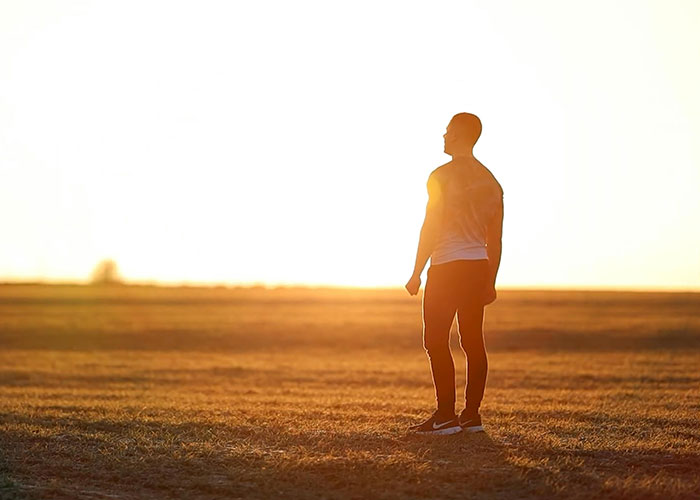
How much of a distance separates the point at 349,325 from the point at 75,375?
17.3 m

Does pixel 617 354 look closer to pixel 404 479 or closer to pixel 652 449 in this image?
pixel 652 449

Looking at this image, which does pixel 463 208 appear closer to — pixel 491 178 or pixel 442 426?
pixel 491 178

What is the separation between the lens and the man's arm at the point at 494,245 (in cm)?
951

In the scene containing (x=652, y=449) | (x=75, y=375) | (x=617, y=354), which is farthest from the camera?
(x=617, y=354)

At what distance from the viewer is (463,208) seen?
9328 mm

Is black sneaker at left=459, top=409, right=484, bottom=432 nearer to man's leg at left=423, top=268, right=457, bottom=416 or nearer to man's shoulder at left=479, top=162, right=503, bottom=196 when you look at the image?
man's leg at left=423, top=268, right=457, bottom=416

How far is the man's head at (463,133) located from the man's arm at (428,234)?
15.7 inches

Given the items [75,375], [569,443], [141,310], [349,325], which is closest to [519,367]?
[75,375]

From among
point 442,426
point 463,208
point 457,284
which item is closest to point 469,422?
point 442,426

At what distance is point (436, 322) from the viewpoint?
9445mm

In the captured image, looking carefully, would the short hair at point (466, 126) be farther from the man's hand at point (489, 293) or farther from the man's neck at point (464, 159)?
the man's hand at point (489, 293)

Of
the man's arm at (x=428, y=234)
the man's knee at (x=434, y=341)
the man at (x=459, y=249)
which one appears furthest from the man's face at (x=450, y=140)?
the man's knee at (x=434, y=341)

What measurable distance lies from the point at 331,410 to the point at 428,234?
4634 millimetres

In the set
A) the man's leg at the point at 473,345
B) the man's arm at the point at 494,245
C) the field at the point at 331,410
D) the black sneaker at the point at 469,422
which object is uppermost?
the man's arm at the point at 494,245
